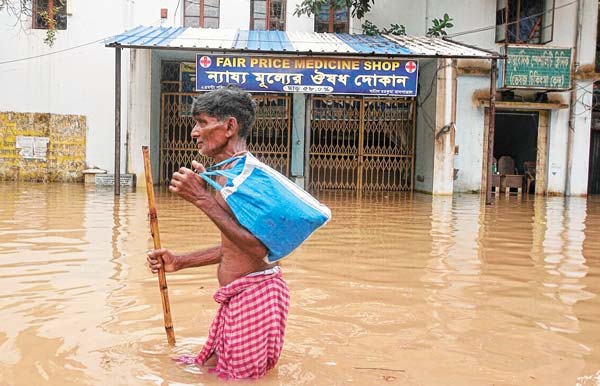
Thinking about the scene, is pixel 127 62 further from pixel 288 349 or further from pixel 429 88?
pixel 288 349

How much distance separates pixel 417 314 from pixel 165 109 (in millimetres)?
12171

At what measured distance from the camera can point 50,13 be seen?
1426 centimetres

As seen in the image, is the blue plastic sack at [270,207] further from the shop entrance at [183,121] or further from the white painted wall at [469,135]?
the white painted wall at [469,135]

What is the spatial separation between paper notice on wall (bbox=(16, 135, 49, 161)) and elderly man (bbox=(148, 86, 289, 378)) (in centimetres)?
1314

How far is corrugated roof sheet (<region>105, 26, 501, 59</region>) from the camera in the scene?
37.4 ft

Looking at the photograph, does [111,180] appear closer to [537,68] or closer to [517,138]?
[537,68]

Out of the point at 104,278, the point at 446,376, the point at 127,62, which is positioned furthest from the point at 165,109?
the point at 446,376

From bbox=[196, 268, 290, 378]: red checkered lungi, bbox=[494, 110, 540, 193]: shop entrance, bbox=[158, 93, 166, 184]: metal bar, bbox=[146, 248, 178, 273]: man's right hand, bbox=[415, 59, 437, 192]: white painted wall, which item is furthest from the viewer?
bbox=[494, 110, 540, 193]: shop entrance

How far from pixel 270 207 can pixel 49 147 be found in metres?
13.6

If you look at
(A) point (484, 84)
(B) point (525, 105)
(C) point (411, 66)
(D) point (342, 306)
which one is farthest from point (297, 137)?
(D) point (342, 306)

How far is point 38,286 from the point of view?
414cm

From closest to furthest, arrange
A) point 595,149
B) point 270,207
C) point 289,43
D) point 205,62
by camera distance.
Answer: point 270,207
point 205,62
point 289,43
point 595,149

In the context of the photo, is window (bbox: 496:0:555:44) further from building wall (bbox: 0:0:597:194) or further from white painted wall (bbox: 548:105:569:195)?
white painted wall (bbox: 548:105:569:195)

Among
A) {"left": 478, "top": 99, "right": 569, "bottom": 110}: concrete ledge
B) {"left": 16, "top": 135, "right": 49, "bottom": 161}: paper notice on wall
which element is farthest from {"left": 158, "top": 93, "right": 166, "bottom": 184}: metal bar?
{"left": 478, "top": 99, "right": 569, "bottom": 110}: concrete ledge
